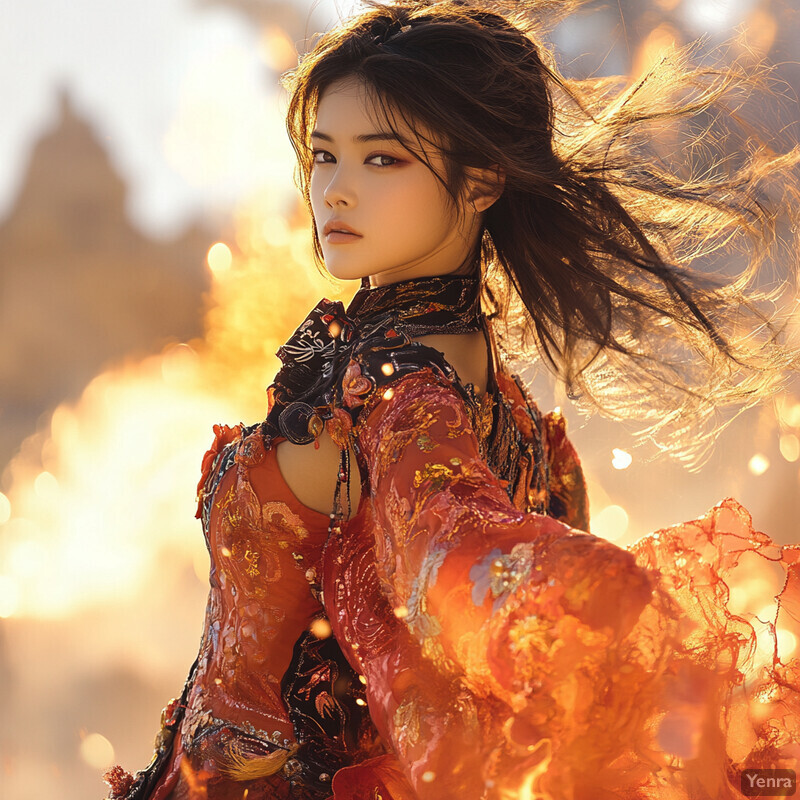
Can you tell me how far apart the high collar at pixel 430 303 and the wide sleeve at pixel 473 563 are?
207 mm

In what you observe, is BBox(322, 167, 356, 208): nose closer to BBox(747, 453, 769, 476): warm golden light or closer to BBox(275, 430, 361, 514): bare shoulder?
BBox(275, 430, 361, 514): bare shoulder

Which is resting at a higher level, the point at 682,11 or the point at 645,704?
the point at 682,11

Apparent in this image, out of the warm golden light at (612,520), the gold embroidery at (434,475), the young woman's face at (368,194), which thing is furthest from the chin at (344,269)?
the warm golden light at (612,520)

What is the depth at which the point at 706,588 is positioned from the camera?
928mm

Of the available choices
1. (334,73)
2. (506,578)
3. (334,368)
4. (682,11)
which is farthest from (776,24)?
(506,578)

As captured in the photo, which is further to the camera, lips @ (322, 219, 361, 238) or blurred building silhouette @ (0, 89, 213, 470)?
blurred building silhouette @ (0, 89, 213, 470)

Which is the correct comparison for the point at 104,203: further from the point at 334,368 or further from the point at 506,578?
the point at 506,578

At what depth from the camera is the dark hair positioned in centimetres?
119

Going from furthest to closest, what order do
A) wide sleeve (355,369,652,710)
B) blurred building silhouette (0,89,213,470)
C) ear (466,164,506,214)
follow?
blurred building silhouette (0,89,213,470)
ear (466,164,506,214)
wide sleeve (355,369,652,710)

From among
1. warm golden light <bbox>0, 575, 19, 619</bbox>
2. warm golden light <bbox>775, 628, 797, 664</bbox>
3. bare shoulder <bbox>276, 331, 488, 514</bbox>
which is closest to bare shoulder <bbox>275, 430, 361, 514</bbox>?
bare shoulder <bbox>276, 331, 488, 514</bbox>

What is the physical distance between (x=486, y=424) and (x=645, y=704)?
0.47 metres

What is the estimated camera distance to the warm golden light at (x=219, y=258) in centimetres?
368

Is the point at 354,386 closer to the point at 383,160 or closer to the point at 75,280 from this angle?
the point at 383,160

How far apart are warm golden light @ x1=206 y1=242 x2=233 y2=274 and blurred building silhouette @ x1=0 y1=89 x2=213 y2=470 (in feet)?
0.23
